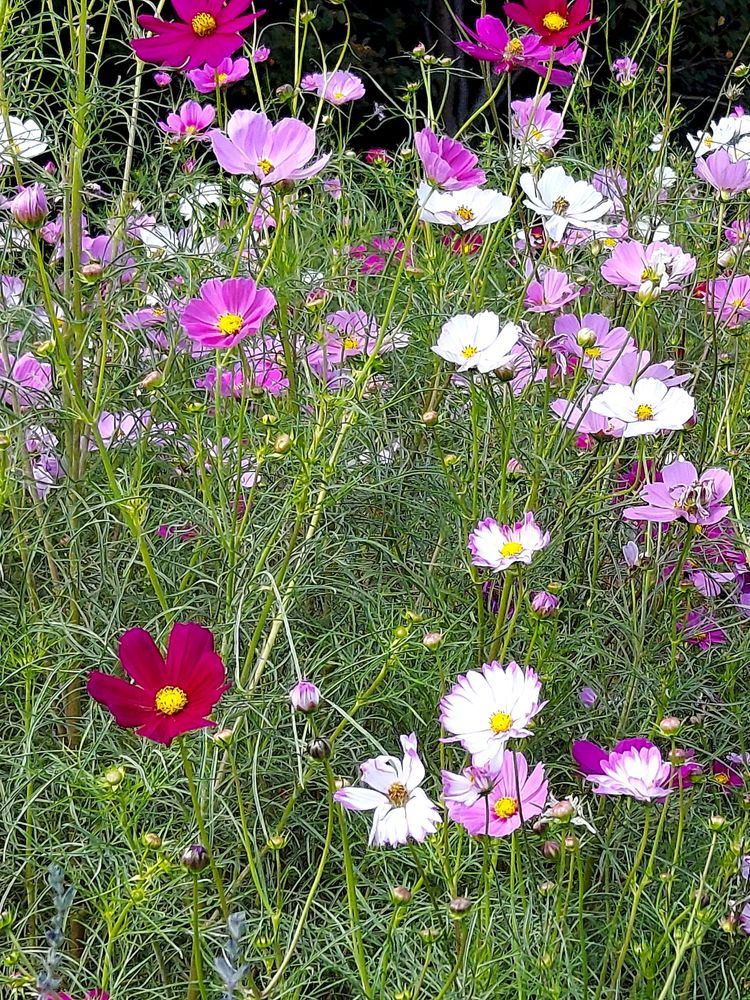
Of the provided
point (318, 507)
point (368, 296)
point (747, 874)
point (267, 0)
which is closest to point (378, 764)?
point (318, 507)

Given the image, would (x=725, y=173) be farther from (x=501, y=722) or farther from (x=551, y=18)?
(x=501, y=722)

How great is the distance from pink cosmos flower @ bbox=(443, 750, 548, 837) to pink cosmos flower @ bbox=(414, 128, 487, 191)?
456 mm

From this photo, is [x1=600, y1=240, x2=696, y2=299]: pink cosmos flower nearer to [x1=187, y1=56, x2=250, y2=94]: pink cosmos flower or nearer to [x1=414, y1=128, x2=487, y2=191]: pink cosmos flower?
[x1=414, y1=128, x2=487, y2=191]: pink cosmos flower

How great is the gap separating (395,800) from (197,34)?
62 centimetres

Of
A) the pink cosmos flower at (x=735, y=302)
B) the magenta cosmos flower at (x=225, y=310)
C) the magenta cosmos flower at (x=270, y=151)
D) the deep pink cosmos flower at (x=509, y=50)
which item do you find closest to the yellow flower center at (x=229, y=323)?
the magenta cosmos flower at (x=225, y=310)

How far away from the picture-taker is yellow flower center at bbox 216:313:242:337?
897 millimetres

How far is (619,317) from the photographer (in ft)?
4.57

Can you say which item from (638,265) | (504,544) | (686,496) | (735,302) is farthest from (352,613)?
(735,302)

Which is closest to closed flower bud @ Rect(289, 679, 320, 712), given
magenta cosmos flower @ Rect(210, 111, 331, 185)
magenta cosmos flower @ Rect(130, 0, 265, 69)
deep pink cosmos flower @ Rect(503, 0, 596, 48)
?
magenta cosmos flower @ Rect(210, 111, 331, 185)

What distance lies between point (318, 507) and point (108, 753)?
0.33m

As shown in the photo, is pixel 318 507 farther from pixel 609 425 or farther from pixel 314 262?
pixel 314 262

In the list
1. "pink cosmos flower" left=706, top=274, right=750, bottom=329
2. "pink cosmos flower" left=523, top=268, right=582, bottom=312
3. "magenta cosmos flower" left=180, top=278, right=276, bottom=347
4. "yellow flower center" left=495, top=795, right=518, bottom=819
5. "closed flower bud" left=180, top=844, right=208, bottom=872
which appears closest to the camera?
"closed flower bud" left=180, top=844, right=208, bottom=872

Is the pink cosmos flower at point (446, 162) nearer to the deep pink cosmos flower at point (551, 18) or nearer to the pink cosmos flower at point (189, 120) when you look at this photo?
the deep pink cosmos flower at point (551, 18)

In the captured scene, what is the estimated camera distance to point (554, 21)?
1.08 metres
